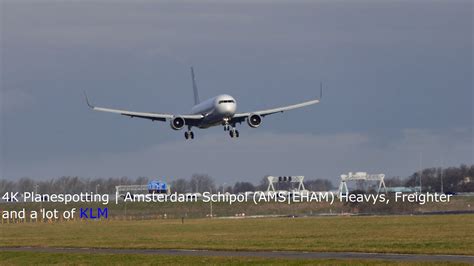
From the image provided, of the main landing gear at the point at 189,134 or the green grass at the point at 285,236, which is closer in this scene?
the green grass at the point at 285,236

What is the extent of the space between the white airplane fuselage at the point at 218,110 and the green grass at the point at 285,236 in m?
11.3

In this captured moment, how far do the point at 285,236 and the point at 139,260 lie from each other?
98.8ft

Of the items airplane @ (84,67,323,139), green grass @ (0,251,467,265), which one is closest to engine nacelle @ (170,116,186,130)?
airplane @ (84,67,323,139)

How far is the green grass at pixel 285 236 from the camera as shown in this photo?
284 ft

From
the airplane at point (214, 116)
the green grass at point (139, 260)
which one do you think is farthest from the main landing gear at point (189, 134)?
the green grass at point (139, 260)

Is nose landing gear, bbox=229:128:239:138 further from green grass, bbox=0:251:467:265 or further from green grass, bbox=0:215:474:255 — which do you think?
green grass, bbox=0:251:467:265

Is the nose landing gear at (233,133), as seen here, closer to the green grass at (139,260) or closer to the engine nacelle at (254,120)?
the engine nacelle at (254,120)

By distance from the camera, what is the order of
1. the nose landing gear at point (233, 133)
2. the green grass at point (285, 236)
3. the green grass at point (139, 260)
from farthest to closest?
1. the nose landing gear at point (233, 133)
2. the green grass at point (285, 236)
3. the green grass at point (139, 260)

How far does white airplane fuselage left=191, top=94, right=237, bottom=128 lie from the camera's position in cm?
11219

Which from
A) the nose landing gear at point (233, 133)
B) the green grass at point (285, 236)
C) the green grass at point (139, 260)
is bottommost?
the green grass at point (139, 260)

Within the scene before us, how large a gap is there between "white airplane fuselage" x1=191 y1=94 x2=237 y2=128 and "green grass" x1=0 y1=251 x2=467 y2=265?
3068 centimetres

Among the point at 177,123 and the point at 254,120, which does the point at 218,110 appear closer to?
the point at 254,120

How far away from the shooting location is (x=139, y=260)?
254 ft

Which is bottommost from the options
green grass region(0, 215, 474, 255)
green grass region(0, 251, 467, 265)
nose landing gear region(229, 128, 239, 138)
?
green grass region(0, 251, 467, 265)
